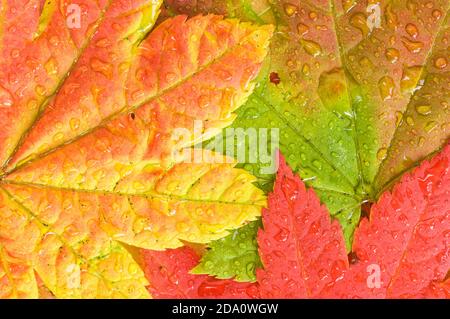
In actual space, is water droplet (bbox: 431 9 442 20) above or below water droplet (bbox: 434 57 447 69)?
above

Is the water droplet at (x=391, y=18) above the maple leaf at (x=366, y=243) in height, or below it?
above

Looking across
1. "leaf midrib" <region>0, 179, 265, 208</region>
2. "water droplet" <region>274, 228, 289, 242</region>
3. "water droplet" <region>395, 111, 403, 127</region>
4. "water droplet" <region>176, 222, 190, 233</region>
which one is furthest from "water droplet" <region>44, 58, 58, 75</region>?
"water droplet" <region>395, 111, 403, 127</region>

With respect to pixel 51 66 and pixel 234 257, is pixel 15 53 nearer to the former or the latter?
pixel 51 66

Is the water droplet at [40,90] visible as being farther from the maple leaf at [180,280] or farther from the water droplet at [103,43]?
the maple leaf at [180,280]

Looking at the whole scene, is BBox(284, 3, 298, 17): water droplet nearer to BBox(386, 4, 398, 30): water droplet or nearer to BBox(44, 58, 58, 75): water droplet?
BBox(386, 4, 398, 30): water droplet

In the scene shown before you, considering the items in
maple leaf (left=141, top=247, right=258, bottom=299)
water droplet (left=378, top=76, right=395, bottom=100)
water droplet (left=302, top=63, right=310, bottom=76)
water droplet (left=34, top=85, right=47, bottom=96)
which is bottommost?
maple leaf (left=141, top=247, right=258, bottom=299)

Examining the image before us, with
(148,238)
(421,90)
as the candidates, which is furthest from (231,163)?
(421,90)

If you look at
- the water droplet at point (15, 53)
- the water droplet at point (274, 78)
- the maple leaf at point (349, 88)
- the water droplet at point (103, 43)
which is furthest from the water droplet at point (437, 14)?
the water droplet at point (15, 53)

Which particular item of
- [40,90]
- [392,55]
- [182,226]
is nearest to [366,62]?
[392,55]
